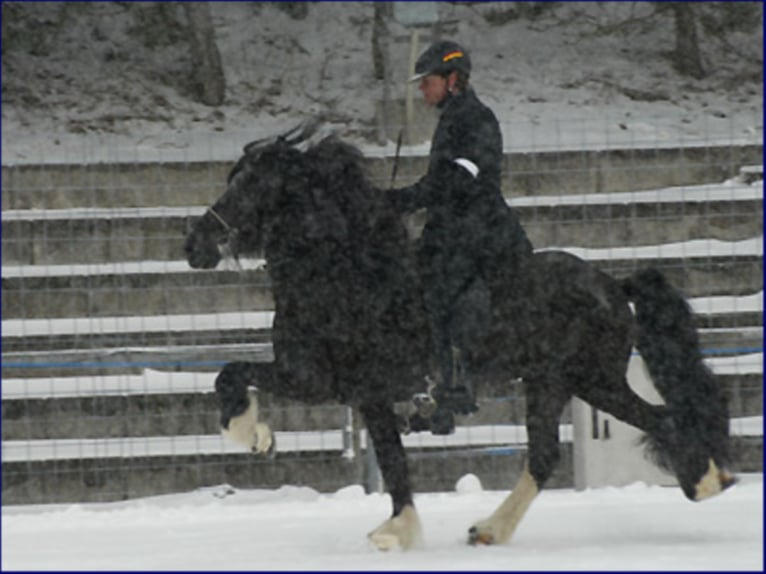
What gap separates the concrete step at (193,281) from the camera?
38.0 ft

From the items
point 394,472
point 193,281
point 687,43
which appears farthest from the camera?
point 687,43

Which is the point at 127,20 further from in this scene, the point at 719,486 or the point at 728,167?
the point at 719,486

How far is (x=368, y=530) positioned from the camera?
8.32 metres

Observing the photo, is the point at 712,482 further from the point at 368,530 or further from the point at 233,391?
the point at 233,391

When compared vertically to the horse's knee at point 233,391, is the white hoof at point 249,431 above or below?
below

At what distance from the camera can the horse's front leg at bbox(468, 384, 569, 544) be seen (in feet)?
24.7

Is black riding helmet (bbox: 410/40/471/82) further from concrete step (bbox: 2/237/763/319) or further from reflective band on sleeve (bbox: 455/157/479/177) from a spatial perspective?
concrete step (bbox: 2/237/763/319)

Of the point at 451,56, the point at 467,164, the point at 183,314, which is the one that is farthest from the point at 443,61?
the point at 183,314

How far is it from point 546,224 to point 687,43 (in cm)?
641

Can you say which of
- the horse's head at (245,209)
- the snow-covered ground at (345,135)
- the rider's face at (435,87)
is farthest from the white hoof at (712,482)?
the horse's head at (245,209)

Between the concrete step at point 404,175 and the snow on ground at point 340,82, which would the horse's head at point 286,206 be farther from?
the snow on ground at point 340,82

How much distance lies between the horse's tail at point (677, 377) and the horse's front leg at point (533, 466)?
0.44 meters

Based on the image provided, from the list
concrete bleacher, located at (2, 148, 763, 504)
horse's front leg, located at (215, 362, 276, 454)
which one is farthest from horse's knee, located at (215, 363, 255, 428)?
concrete bleacher, located at (2, 148, 763, 504)

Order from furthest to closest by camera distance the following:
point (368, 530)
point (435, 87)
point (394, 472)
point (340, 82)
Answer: point (340, 82), point (368, 530), point (435, 87), point (394, 472)
